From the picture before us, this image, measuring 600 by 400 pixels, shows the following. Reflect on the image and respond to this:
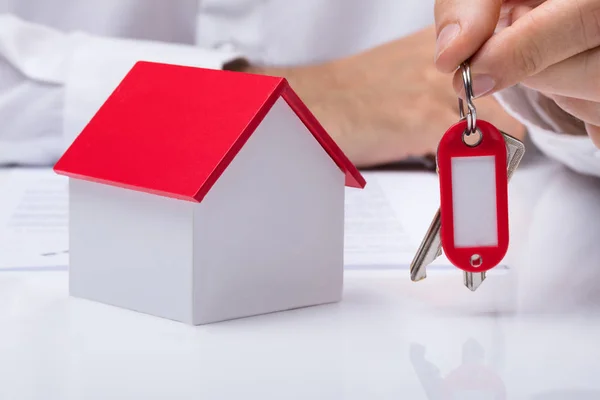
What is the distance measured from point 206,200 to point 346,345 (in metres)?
0.11

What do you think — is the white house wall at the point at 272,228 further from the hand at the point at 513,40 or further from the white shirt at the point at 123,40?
the white shirt at the point at 123,40

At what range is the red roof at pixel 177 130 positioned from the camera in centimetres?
52

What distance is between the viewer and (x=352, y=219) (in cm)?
80

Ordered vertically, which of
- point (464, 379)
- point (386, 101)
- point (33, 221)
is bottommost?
point (464, 379)

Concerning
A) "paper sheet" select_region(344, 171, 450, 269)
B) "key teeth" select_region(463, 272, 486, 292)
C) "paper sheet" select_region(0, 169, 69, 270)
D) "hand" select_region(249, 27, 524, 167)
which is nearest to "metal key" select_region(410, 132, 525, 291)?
"key teeth" select_region(463, 272, 486, 292)

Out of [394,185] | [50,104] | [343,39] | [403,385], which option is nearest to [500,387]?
[403,385]

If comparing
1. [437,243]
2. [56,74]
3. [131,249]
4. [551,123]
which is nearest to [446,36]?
[437,243]

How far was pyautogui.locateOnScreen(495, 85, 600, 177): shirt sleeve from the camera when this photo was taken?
88 centimetres

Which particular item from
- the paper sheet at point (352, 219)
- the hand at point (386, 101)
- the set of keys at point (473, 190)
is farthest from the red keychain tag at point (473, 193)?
the hand at point (386, 101)

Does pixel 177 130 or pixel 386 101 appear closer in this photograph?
pixel 177 130

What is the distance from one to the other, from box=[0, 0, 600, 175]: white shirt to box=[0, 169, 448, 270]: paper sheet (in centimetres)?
13

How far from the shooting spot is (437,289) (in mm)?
623

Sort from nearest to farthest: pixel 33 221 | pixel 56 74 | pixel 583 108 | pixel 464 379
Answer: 1. pixel 464 379
2. pixel 583 108
3. pixel 33 221
4. pixel 56 74

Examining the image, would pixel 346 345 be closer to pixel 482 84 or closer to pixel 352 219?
pixel 482 84
